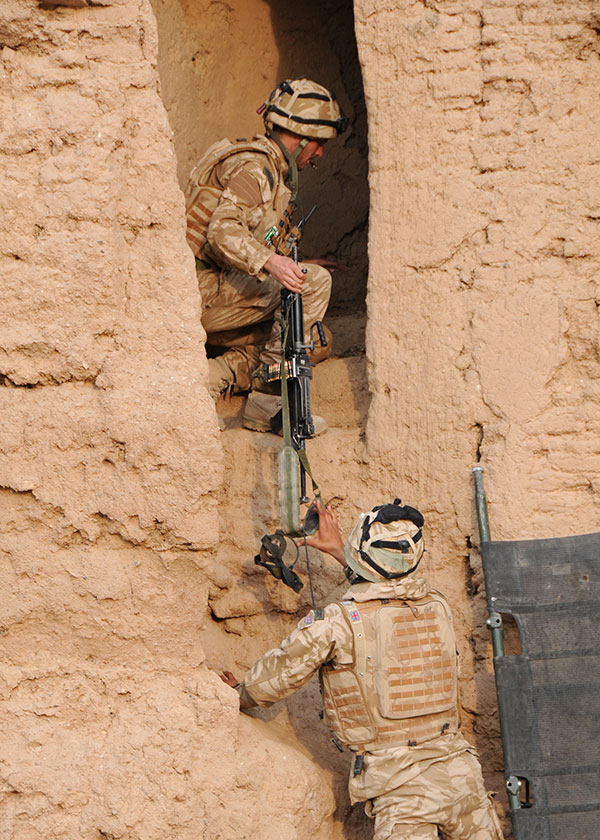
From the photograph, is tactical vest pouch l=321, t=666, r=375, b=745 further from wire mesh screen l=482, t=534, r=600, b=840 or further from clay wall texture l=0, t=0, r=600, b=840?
wire mesh screen l=482, t=534, r=600, b=840

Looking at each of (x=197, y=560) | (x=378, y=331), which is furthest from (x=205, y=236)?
(x=197, y=560)

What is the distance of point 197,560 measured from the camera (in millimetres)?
3725

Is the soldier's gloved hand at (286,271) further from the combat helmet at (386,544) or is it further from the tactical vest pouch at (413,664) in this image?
the tactical vest pouch at (413,664)

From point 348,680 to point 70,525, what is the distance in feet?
3.53

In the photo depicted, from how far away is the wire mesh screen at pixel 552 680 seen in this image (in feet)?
12.3

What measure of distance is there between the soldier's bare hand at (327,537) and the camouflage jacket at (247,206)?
3.55ft

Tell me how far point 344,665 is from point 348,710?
16 centimetres

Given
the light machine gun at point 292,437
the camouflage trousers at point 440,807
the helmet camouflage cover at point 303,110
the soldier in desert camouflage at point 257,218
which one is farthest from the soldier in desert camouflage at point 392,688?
the helmet camouflage cover at point 303,110

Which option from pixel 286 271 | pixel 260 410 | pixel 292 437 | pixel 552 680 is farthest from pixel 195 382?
pixel 552 680

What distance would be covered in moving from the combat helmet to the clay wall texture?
0.46 metres

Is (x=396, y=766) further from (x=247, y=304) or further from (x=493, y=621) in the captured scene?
(x=247, y=304)

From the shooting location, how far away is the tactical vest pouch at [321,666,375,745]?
3.73 m

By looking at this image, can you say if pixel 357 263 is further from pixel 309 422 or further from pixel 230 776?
pixel 230 776

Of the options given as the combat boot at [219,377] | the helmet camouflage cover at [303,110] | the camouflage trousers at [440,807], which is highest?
the helmet camouflage cover at [303,110]
